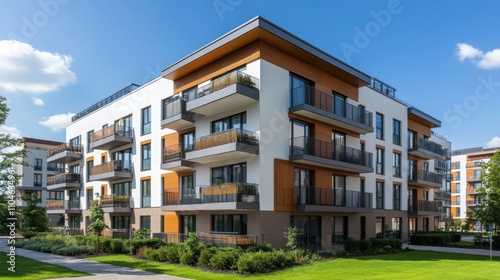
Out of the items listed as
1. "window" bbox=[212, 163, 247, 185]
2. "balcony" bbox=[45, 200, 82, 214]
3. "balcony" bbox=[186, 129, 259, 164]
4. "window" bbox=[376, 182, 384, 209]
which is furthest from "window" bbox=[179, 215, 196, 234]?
"balcony" bbox=[45, 200, 82, 214]

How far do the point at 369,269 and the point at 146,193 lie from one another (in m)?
18.0

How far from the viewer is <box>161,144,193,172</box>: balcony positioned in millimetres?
24484

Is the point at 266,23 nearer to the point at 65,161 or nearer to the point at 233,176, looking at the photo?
the point at 233,176

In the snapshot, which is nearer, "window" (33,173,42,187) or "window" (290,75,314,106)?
"window" (290,75,314,106)

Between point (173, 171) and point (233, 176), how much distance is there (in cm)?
627

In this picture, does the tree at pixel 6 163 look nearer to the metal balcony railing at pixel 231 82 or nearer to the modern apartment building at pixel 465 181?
the metal balcony railing at pixel 231 82

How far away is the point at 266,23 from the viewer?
1986 cm

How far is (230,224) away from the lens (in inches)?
875

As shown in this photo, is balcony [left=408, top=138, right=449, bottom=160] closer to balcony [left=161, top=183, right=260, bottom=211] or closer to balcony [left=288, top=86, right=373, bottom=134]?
balcony [left=288, top=86, right=373, bottom=134]

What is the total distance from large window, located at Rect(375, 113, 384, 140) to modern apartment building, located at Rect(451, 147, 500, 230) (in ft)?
177

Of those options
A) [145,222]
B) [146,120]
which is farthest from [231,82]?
[145,222]

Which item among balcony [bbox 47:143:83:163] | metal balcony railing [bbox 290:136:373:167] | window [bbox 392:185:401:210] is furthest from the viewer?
balcony [bbox 47:143:83:163]

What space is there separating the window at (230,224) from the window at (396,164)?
16788 millimetres

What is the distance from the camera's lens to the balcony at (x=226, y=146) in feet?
65.8
